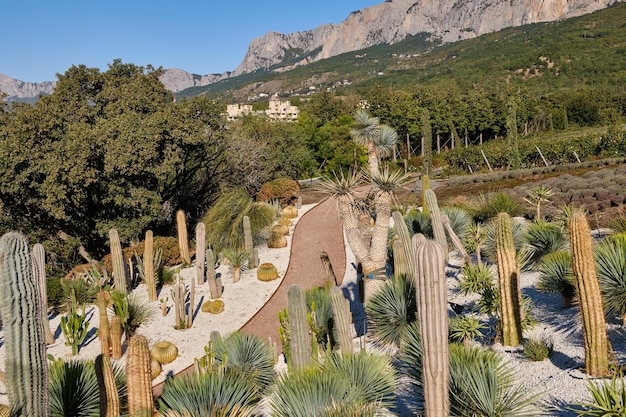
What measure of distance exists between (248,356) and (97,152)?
32.5ft

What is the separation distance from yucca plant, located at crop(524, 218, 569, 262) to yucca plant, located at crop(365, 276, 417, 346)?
4.38m

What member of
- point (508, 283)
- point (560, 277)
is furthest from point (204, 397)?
point (560, 277)

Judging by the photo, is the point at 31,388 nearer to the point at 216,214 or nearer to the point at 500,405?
the point at 500,405

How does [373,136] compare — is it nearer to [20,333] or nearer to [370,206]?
[370,206]

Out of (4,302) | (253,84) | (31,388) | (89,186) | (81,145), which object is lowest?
(31,388)

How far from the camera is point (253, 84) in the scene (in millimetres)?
160000

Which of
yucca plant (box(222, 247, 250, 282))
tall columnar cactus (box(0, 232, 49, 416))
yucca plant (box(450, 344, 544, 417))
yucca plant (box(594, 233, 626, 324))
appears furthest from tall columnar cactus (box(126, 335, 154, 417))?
yucca plant (box(222, 247, 250, 282))

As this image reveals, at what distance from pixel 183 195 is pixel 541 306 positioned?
15608 millimetres

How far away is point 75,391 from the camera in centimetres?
635

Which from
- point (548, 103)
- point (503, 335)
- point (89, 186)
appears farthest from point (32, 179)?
point (548, 103)

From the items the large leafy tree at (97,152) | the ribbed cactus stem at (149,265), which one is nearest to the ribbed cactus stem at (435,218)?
the ribbed cactus stem at (149,265)

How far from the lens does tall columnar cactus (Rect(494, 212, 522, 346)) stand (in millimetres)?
7051

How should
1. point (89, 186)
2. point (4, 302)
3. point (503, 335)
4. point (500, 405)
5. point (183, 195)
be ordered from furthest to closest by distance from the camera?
point (183, 195)
point (89, 186)
point (503, 335)
point (500, 405)
point (4, 302)

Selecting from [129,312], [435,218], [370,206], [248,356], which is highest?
[370,206]
